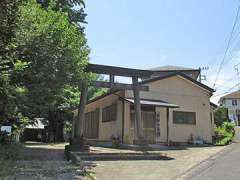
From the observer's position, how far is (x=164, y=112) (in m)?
20.6

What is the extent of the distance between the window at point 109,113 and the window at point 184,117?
14.5 ft

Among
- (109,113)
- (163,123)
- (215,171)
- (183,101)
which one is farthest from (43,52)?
(183,101)

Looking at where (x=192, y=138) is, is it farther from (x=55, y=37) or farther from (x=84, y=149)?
(x=55, y=37)

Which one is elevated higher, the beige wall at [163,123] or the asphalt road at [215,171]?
the beige wall at [163,123]

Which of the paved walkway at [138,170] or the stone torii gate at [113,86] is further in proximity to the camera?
the stone torii gate at [113,86]

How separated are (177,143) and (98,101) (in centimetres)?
816

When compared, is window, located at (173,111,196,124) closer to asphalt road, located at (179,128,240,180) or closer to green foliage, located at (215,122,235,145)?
green foliage, located at (215,122,235,145)

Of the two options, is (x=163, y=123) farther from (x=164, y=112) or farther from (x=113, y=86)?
(x=113, y=86)

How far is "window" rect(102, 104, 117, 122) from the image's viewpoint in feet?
67.6

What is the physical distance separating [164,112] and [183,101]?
2.12 metres

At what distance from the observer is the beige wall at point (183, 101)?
20.9 meters

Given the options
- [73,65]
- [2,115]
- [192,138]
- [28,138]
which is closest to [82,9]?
Answer: [73,65]

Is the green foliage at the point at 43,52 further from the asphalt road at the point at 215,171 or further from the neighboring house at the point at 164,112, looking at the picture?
the neighboring house at the point at 164,112

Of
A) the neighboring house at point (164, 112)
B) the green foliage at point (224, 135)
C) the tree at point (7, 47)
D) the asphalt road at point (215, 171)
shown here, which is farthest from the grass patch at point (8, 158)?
the green foliage at point (224, 135)
